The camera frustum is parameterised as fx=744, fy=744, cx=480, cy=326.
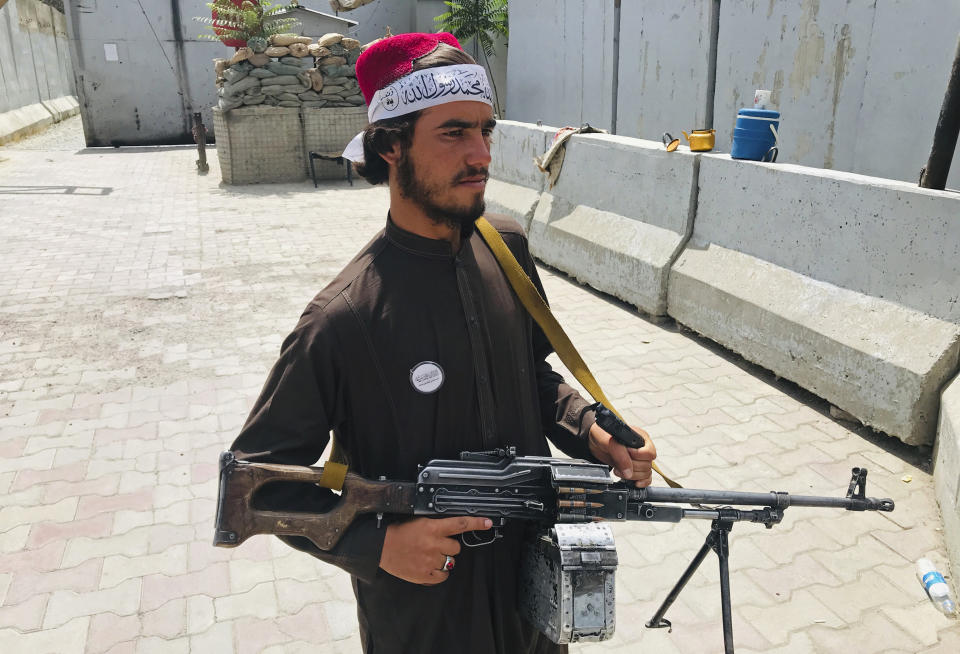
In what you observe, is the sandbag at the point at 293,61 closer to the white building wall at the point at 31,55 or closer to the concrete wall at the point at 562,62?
the concrete wall at the point at 562,62

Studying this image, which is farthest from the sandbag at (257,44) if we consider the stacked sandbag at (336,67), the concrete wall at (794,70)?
the concrete wall at (794,70)

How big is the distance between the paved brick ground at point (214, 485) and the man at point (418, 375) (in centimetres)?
143

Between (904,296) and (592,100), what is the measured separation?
25.3 feet

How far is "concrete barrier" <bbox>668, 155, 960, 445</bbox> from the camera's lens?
4.19 metres

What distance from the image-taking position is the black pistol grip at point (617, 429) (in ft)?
6.46

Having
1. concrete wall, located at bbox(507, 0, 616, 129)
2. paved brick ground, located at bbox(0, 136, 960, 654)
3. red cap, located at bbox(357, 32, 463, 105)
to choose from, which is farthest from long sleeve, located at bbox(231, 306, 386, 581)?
concrete wall, located at bbox(507, 0, 616, 129)

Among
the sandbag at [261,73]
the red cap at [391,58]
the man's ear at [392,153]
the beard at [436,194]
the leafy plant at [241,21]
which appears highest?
the leafy plant at [241,21]

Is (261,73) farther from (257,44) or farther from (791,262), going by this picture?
(791,262)

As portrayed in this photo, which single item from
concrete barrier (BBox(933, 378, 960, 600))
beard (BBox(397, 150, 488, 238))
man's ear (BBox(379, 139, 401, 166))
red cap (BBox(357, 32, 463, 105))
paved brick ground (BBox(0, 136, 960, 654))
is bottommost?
paved brick ground (BBox(0, 136, 960, 654))

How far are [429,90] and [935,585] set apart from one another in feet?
10.1

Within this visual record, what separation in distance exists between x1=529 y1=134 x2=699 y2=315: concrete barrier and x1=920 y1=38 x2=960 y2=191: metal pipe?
1944 mm

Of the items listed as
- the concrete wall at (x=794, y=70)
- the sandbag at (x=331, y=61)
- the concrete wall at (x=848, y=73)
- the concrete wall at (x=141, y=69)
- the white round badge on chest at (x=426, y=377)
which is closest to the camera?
the white round badge on chest at (x=426, y=377)

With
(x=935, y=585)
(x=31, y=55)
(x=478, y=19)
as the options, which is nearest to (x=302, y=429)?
(x=935, y=585)

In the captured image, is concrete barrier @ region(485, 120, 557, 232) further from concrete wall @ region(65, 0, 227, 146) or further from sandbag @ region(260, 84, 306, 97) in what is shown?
concrete wall @ region(65, 0, 227, 146)
